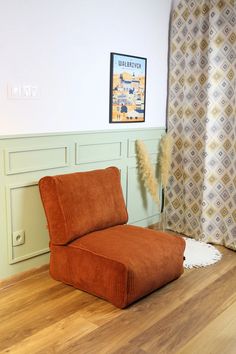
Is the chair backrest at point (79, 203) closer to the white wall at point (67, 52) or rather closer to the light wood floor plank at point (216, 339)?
the white wall at point (67, 52)

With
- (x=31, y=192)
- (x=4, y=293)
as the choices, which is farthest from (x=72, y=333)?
(x=31, y=192)

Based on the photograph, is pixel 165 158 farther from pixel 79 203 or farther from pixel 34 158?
pixel 34 158

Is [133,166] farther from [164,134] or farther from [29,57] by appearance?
[29,57]

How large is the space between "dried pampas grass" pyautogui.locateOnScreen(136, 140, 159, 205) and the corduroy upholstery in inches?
27.9

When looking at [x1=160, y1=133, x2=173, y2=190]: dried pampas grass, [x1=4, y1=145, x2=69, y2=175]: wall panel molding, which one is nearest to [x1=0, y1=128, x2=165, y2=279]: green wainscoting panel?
[x1=4, y1=145, x2=69, y2=175]: wall panel molding

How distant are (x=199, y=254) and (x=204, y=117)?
1.28 metres

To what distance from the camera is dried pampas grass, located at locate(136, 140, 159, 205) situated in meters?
3.58

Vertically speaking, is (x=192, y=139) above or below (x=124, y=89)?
below

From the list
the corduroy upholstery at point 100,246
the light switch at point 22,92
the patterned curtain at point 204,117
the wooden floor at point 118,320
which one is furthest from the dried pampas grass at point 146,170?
the light switch at point 22,92

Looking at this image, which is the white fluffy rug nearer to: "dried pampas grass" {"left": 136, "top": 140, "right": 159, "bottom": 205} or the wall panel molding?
"dried pampas grass" {"left": 136, "top": 140, "right": 159, "bottom": 205}

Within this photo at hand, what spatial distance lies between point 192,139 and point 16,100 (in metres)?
1.83

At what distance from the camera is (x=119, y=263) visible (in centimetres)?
237

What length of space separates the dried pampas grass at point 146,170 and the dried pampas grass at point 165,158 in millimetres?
120

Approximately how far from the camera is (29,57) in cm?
263
